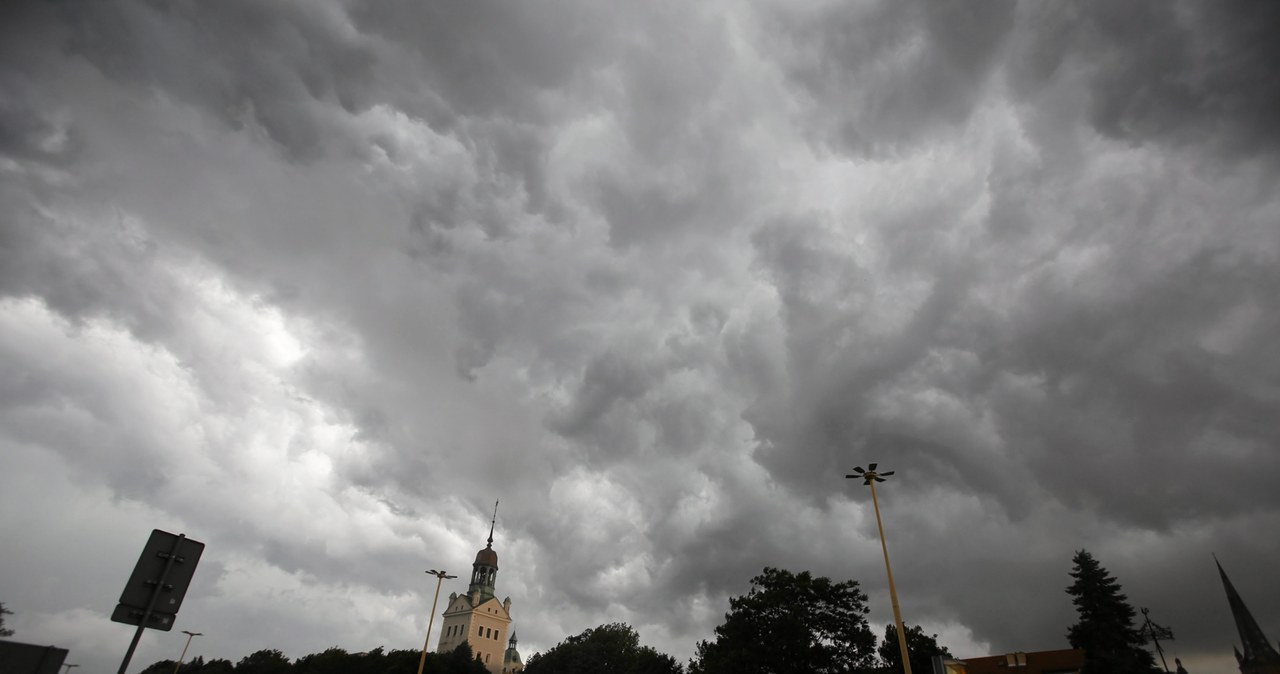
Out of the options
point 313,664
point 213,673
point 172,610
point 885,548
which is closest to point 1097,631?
point 885,548

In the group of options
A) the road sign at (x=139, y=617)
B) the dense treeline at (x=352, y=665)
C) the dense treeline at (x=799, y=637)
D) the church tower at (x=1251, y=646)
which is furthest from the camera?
the dense treeline at (x=352, y=665)

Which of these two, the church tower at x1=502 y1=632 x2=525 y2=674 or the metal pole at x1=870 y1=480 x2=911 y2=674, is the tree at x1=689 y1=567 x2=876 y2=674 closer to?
the metal pole at x1=870 y1=480 x2=911 y2=674

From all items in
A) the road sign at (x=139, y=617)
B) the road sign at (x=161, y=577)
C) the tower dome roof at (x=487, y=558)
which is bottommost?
the road sign at (x=139, y=617)

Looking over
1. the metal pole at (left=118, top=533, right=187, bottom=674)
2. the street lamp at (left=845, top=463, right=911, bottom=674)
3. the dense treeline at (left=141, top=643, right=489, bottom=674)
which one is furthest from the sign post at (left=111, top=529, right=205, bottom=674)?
the dense treeline at (left=141, top=643, right=489, bottom=674)

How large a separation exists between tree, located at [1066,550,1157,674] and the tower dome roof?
117 m

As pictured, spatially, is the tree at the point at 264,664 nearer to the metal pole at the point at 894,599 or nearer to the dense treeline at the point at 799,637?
the dense treeline at the point at 799,637

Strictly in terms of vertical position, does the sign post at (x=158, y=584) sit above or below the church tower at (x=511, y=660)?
below

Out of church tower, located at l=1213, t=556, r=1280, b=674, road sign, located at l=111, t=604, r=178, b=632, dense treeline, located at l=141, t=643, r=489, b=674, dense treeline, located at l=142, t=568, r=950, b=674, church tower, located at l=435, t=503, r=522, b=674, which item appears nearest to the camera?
road sign, located at l=111, t=604, r=178, b=632

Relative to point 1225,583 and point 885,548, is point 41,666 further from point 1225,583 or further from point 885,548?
point 1225,583

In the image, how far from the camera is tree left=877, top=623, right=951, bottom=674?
6130 centimetres

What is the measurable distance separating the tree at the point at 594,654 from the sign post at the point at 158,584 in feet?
294

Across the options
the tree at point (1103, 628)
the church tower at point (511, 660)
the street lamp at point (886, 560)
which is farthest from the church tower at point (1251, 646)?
the church tower at point (511, 660)

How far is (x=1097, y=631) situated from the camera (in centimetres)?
4634

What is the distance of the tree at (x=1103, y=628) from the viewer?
4481cm
